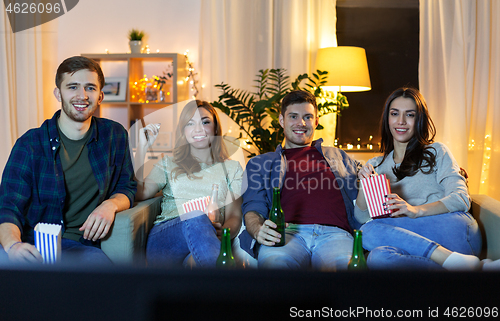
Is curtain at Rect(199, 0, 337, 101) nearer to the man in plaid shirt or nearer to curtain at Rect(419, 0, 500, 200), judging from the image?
curtain at Rect(419, 0, 500, 200)

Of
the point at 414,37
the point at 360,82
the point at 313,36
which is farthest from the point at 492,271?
the point at 414,37

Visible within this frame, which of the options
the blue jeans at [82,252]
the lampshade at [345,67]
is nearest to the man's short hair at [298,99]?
the blue jeans at [82,252]

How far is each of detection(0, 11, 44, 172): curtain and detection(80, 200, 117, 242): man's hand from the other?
1801mm

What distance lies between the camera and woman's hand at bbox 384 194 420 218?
1.46 m

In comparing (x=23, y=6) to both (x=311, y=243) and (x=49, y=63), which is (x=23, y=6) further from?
(x=311, y=243)

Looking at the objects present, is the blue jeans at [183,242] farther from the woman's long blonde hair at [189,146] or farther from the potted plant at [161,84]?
the potted plant at [161,84]

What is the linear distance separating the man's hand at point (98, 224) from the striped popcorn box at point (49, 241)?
324 millimetres

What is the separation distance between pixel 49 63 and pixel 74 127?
6.72ft

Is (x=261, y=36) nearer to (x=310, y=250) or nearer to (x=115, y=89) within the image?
(x=115, y=89)

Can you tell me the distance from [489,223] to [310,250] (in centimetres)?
75

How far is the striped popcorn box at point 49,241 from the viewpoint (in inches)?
42.7

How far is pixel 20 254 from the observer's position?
4.01 feet

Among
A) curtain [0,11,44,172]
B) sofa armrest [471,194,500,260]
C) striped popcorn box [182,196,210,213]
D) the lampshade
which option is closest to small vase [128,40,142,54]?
curtain [0,11,44,172]

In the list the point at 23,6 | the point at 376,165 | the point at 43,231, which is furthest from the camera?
the point at 23,6
